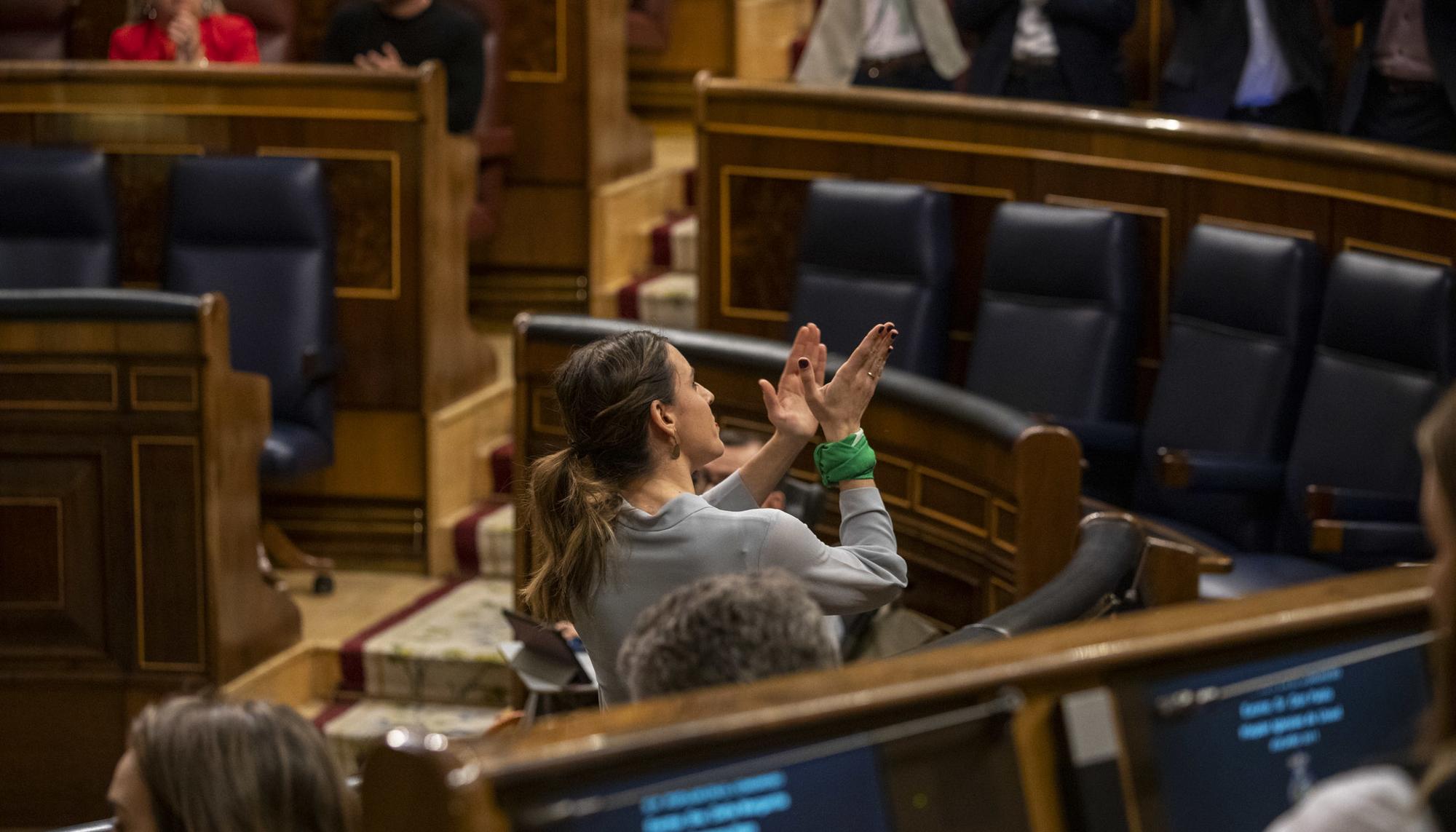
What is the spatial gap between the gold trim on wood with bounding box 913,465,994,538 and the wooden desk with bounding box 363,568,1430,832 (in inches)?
41.6

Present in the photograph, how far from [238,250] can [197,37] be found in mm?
496

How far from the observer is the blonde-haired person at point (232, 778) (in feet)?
3.33

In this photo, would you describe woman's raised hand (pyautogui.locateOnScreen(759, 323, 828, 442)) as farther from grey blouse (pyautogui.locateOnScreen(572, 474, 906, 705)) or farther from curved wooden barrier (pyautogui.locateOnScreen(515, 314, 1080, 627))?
curved wooden barrier (pyautogui.locateOnScreen(515, 314, 1080, 627))

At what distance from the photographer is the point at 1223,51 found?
2.95 metres

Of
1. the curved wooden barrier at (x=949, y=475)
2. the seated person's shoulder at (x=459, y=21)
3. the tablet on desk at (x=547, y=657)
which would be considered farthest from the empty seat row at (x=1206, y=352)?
the seated person's shoulder at (x=459, y=21)

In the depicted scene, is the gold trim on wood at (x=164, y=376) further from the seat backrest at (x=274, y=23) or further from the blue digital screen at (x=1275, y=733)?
the blue digital screen at (x=1275, y=733)

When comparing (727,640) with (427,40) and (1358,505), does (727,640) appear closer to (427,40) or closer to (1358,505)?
(1358,505)

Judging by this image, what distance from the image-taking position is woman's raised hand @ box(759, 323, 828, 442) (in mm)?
1395

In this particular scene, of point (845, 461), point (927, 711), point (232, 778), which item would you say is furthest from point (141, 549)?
point (927, 711)

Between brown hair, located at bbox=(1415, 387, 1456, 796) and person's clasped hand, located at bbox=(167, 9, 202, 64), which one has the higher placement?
person's clasped hand, located at bbox=(167, 9, 202, 64)

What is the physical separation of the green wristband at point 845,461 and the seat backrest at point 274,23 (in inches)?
109

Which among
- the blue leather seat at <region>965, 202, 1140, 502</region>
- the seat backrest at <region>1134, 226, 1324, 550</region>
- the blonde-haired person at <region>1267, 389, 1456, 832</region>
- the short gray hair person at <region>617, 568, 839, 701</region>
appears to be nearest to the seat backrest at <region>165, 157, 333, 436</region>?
the blue leather seat at <region>965, 202, 1140, 502</region>

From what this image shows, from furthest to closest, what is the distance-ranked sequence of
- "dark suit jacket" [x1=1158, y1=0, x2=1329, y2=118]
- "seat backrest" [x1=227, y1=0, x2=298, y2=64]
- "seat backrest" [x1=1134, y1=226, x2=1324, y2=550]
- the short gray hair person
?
"seat backrest" [x1=227, y1=0, x2=298, y2=64] < "dark suit jacket" [x1=1158, y1=0, x2=1329, y2=118] < "seat backrest" [x1=1134, y1=226, x2=1324, y2=550] < the short gray hair person

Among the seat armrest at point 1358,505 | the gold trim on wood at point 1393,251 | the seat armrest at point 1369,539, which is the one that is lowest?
the seat armrest at point 1369,539
